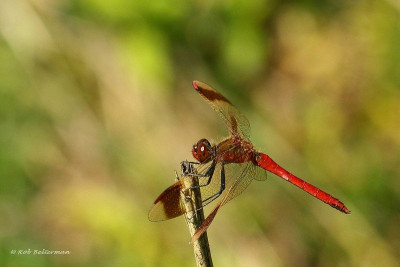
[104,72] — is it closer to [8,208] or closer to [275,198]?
[8,208]

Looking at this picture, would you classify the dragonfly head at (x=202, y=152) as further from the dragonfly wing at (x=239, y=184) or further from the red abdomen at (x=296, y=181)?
the red abdomen at (x=296, y=181)

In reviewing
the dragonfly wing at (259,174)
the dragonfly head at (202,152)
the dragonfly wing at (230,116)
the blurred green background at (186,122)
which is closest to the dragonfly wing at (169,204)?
the dragonfly head at (202,152)

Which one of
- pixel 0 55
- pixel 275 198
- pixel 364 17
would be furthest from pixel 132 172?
pixel 364 17

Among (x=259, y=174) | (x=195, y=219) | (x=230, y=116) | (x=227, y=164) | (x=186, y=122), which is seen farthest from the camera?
(x=186, y=122)

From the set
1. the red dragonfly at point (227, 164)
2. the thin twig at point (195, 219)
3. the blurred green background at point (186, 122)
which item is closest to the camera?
the thin twig at point (195, 219)

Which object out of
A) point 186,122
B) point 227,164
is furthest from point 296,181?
point 186,122

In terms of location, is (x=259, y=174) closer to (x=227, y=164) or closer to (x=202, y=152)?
(x=227, y=164)
